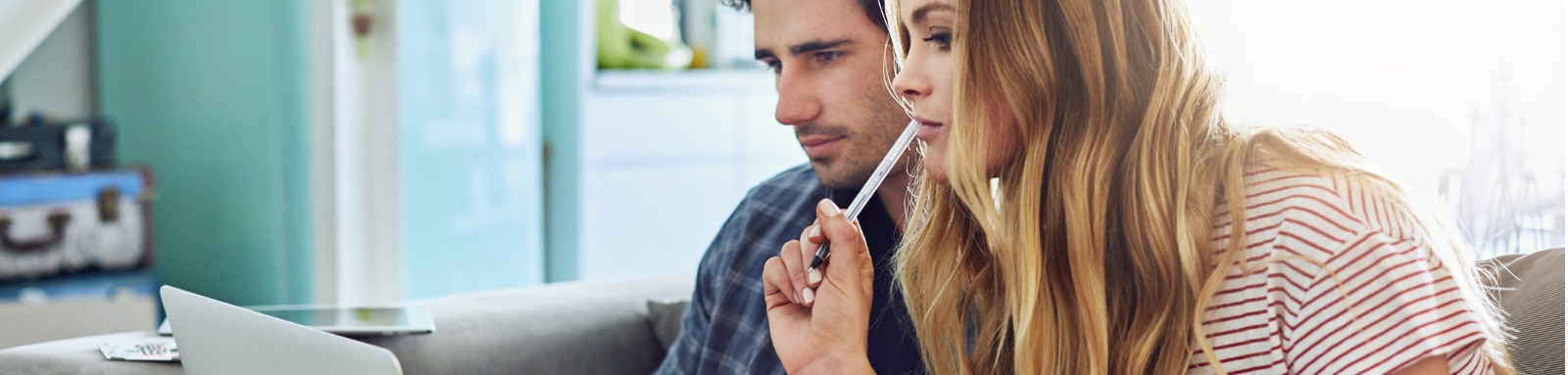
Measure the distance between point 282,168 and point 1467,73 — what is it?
2029 mm

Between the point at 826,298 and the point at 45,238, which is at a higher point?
the point at 826,298

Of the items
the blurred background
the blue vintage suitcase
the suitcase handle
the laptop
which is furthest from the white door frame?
the laptop

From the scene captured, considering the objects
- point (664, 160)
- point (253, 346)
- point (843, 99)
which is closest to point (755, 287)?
point (843, 99)

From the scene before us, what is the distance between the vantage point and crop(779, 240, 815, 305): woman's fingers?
3.08ft

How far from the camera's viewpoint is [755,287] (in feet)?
4.12

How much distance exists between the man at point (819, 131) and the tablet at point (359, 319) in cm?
26

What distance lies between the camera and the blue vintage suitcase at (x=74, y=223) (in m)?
2.22

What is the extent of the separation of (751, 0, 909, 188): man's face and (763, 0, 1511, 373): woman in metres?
0.31

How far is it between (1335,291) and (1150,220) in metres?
0.12

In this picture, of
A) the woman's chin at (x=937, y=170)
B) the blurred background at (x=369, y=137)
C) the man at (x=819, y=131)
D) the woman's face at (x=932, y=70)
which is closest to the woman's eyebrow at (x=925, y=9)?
the woman's face at (x=932, y=70)

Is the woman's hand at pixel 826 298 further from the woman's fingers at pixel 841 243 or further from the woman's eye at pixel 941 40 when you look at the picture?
the woman's eye at pixel 941 40

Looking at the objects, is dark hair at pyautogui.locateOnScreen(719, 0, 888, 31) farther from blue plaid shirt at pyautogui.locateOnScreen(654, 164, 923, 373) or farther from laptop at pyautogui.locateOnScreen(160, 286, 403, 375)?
laptop at pyautogui.locateOnScreen(160, 286, 403, 375)

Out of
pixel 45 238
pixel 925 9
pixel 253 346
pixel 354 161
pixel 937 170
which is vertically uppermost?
pixel 925 9

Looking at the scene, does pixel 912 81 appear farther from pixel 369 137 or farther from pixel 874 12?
pixel 369 137
